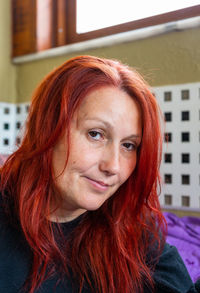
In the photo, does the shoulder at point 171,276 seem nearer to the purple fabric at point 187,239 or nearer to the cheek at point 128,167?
the purple fabric at point 187,239

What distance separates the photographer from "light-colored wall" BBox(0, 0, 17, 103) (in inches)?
82.0

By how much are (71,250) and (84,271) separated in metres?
0.06

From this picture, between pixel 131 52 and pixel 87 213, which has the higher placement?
pixel 131 52

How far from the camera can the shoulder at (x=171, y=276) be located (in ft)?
2.69

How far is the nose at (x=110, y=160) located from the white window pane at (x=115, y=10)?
1.21 m

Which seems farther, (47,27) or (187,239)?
(47,27)

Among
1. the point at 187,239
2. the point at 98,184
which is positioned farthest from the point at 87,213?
the point at 187,239

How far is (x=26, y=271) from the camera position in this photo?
2.41ft

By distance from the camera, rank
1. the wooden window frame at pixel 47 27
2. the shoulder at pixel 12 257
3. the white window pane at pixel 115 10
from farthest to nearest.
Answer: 1. the wooden window frame at pixel 47 27
2. the white window pane at pixel 115 10
3. the shoulder at pixel 12 257

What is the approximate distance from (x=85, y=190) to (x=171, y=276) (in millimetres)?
341

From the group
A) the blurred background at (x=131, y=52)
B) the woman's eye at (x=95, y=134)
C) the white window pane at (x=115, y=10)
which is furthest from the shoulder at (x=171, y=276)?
the white window pane at (x=115, y=10)

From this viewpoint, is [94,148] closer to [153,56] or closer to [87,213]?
[87,213]

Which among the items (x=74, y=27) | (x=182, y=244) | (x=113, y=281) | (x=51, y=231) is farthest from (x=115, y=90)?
(x=74, y=27)

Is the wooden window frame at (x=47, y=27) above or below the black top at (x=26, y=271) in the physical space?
above
